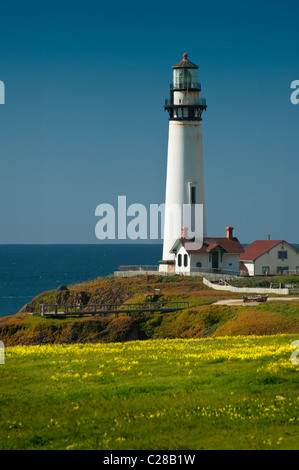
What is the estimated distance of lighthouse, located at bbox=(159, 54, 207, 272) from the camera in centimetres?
7175

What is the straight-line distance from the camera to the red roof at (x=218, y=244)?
226 feet

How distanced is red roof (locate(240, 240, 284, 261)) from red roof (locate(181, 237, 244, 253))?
1.66 metres

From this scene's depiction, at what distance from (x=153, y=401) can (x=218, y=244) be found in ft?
170

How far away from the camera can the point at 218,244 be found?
229 ft

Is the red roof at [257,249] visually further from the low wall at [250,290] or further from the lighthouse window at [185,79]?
the lighthouse window at [185,79]

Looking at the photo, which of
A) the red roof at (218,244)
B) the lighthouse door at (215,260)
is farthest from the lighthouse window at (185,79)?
Answer: the lighthouse door at (215,260)

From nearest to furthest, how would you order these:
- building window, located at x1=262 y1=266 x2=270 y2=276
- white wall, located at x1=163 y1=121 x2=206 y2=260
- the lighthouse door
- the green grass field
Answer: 1. the green grass field
2. the lighthouse door
3. white wall, located at x1=163 y1=121 x2=206 y2=260
4. building window, located at x1=262 y1=266 x2=270 y2=276

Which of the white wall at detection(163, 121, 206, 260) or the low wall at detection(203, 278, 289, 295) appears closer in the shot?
the low wall at detection(203, 278, 289, 295)

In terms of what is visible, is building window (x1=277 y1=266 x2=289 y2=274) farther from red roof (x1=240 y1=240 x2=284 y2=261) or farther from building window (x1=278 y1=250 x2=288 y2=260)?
red roof (x1=240 y1=240 x2=284 y2=261)

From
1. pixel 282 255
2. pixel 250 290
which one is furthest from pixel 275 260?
pixel 250 290

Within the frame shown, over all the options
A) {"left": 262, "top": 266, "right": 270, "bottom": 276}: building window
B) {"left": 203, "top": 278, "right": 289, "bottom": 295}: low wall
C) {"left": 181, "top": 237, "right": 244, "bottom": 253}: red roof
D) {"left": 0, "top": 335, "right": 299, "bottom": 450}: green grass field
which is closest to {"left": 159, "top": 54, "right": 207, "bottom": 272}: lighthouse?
{"left": 181, "top": 237, "right": 244, "bottom": 253}: red roof

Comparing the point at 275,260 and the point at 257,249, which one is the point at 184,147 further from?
the point at 275,260
